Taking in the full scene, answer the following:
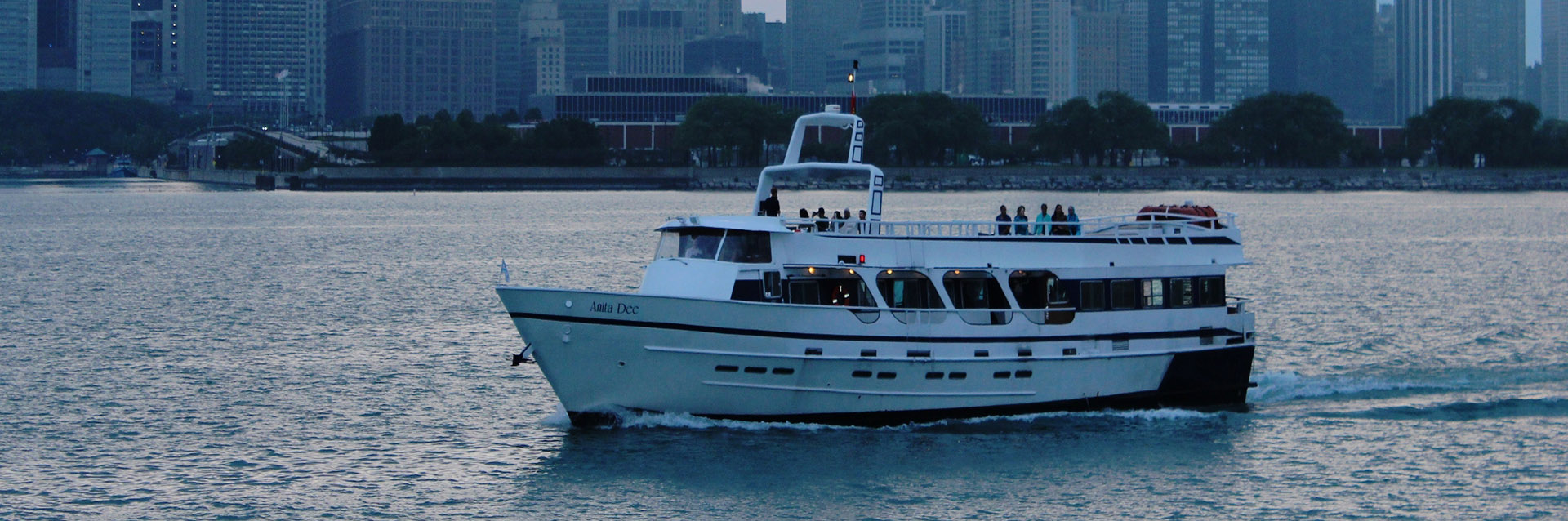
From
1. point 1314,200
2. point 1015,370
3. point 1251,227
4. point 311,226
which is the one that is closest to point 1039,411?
point 1015,370

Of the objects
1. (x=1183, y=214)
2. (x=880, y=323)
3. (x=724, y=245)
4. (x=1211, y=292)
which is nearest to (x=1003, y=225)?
(x=1183, y=214)

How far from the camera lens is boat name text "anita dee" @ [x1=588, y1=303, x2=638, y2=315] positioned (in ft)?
103

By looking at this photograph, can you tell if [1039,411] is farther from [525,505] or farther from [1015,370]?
[525,505]

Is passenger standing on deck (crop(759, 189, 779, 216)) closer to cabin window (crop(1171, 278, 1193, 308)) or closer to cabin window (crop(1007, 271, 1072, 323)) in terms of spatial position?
cabin window (crop(1007, 271, 1072, 323))

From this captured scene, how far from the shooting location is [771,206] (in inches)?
1382

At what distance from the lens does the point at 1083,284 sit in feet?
113

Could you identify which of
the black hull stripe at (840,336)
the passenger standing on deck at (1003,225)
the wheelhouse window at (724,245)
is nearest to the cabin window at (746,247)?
the wheelhouse window at (724,245)

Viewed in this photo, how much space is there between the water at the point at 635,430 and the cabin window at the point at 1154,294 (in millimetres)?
2112

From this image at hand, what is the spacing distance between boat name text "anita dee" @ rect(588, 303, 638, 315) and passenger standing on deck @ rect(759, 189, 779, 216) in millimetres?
4570

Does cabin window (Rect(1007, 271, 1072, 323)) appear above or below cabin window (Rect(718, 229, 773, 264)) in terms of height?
below

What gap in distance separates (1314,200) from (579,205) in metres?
65.4

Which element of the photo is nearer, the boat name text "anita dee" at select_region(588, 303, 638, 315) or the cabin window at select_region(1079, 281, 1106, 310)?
the boat name text "anita dee" at select_region(588, 303, 638, 315)

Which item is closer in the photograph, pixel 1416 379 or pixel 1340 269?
pixel 1416 379

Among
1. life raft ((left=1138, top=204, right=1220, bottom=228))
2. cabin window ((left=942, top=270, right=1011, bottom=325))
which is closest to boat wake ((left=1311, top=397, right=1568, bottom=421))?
life raft ((left=1138, top=204, right=1220, bottom=228))
